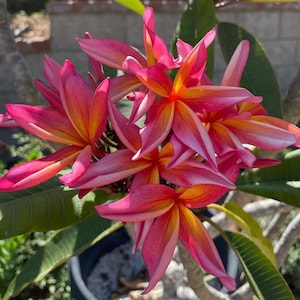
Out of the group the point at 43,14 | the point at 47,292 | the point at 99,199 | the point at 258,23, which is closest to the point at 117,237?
the point at 47,292

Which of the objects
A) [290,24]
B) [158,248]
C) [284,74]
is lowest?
[284,74]

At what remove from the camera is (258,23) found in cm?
318

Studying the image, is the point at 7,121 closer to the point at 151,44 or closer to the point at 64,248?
the point at 151,44

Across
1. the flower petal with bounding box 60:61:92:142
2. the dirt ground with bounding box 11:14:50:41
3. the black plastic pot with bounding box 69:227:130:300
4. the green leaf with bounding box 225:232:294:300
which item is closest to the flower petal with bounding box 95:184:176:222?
the flower petal with bounding box 60:61:92:142

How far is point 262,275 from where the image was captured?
0.83 metres

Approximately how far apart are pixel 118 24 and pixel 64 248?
214 centimetres

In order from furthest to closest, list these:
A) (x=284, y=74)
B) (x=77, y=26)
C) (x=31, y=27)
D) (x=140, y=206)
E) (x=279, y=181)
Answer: (x=31, y=27) → (x=284, y=74) → (x=77, y=26) → (x=279, y=181) → (x=140, y=206)

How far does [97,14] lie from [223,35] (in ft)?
6.40

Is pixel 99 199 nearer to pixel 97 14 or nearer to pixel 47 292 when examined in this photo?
pixel 47 292

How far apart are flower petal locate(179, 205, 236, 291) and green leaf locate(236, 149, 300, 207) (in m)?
0.25

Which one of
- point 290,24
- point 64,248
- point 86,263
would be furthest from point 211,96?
point 290,24

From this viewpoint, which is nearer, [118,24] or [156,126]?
[156,126]

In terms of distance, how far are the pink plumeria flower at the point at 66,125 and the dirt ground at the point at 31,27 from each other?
265cm

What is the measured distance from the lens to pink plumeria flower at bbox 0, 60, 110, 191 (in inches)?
20.1
